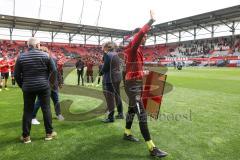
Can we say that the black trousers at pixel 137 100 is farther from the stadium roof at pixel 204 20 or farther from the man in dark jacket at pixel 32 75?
the stadium roof at pixel 204 20

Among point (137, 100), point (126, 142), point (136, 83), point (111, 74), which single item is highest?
point (111, 74)

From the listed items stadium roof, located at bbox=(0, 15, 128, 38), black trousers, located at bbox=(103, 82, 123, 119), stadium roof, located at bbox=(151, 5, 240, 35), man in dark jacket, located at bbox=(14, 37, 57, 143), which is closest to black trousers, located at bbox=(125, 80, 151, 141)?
man in dark jacket, located at bbox=(14, 37, 57, 143)

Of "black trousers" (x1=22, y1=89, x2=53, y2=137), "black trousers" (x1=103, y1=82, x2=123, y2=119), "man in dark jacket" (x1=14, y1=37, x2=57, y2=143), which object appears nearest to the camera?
"man in dark jacket" (x1=14, y1=37, x2=57, y2=143)

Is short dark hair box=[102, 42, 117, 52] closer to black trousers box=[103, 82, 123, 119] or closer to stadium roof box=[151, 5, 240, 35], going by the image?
black trousers box=[103, 82, 123, 119]

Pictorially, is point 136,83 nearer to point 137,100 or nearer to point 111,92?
point 137,100

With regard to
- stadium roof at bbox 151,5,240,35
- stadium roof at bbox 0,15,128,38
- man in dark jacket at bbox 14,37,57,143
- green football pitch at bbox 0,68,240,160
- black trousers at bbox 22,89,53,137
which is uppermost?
stadium roof at bbox 151,5,240,35

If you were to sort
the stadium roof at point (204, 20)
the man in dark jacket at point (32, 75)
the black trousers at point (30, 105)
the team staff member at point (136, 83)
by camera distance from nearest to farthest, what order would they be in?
the team staff member at point (136, 83) < the man in dark jacket at point (32, 75) < the black trousers at point (30, 105) < the stadium roof at point (204, 20)

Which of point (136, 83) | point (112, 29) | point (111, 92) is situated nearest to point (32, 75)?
point (136, 83)

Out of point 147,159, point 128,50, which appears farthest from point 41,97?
point 147,159

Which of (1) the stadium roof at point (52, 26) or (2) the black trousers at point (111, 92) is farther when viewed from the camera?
(1) the stadium roof at point (52, 26)

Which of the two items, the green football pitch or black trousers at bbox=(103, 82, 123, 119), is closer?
the green football pitch

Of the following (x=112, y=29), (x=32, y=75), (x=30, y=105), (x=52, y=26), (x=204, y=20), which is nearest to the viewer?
(x=32, y=75)

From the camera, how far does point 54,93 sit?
22.5 ft

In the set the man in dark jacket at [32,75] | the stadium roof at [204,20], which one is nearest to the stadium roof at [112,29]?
the stadium roof at [204,20]
